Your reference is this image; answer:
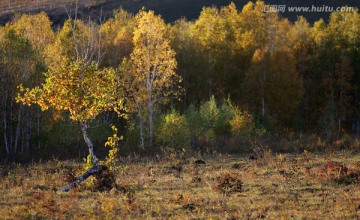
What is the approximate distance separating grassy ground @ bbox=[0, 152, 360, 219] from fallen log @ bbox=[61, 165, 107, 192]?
0.39 metres

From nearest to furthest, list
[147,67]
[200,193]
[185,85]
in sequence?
1. [200,193]
2. [147,67]
3. [185,85]

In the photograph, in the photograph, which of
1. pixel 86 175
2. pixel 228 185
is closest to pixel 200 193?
pixel 228 185

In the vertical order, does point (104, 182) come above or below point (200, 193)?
above

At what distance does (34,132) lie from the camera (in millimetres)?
37250

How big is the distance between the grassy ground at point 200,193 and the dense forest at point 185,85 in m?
2.89

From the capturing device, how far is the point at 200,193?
16.9 m

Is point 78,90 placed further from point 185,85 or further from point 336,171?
point 185,85

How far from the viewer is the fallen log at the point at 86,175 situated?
17875mm

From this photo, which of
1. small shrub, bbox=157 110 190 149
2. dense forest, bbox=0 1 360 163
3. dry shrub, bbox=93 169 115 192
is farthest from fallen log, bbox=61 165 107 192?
small shrub, bbox=157 110 190 149

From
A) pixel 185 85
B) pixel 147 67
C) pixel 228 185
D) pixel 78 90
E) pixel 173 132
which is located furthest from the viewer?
pixel 185 85

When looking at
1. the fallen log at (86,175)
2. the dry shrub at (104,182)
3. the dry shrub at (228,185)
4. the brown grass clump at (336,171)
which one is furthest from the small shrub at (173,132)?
the brown grass clump at (336,171)

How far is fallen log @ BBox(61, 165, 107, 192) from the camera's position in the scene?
704 inches

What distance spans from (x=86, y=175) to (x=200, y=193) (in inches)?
199

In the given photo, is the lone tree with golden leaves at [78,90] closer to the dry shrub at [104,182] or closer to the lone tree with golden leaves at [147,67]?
the dry shrub at [104,182]
